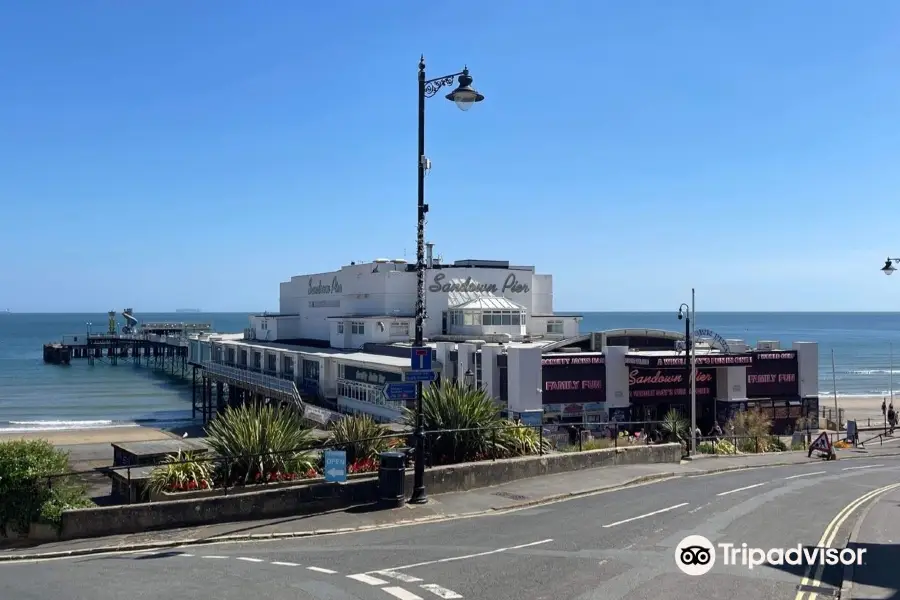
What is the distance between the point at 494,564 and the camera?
11.5 metres

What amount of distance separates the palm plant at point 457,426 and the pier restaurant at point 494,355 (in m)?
3.49

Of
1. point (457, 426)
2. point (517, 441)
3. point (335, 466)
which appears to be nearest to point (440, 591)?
point (335, 466)

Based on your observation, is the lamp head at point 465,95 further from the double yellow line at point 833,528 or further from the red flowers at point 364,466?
the double yellow line at point 833,528

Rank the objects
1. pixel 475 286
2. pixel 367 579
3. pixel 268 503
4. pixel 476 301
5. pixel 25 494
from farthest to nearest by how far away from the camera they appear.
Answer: pixel 475 286
pixel 476 301
pixel 268 503
pixel 25 494
pixel 367 579

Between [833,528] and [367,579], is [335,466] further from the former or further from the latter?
[833,528]

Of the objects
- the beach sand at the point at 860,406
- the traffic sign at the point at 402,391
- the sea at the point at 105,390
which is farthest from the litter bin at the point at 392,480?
the beach sand at the point at 860,406

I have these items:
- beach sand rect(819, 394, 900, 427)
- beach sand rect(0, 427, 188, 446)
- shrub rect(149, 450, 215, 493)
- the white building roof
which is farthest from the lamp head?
beach sand rect(819, 394, 900, 427)

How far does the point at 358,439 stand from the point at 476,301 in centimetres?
3663

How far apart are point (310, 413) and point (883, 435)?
99.1 ft

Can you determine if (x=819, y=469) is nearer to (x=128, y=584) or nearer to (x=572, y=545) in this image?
(x=572, y=545)

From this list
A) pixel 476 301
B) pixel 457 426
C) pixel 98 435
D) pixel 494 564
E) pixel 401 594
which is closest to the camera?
pixel 401 594

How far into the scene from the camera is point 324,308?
64.7 metres

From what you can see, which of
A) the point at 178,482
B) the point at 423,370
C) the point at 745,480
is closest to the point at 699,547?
the point at 423,370

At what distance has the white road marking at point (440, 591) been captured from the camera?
32.6ft
